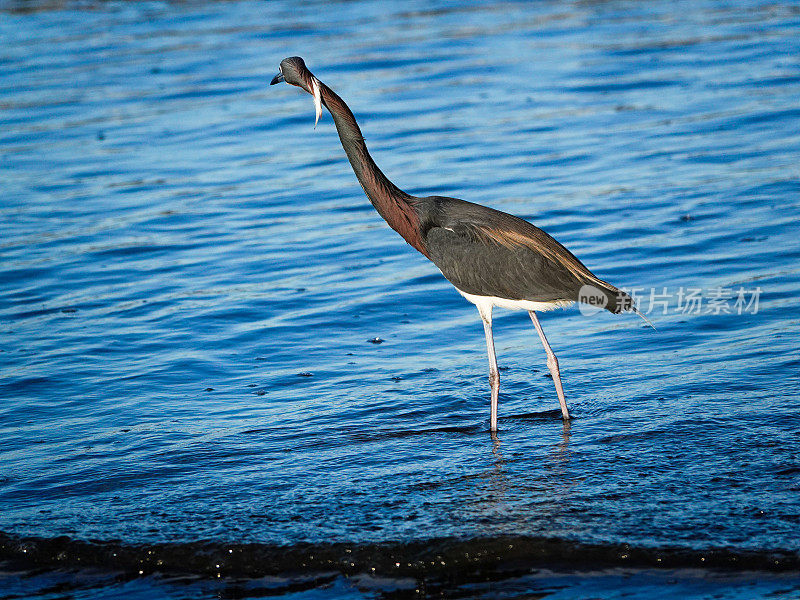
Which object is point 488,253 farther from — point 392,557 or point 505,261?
point 392,557

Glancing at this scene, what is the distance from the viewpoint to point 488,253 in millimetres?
7020

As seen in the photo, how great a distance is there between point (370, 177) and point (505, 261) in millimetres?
1015

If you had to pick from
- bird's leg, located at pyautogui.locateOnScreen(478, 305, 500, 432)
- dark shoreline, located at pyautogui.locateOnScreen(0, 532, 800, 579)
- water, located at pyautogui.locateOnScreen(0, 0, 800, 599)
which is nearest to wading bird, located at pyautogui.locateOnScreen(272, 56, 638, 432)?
bird's leg, located at pyautogui.locateOnScreen(478, 305, 500, 432)

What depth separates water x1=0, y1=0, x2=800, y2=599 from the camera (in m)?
5.46

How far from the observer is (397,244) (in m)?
11.2

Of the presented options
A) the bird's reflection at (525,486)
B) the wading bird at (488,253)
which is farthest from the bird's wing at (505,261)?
the bird's reflection at (525,486)

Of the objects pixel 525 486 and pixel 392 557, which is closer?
pixel 392 557

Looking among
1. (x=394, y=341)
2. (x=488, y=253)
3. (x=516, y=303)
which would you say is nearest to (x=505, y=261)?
(x=488, y=253)

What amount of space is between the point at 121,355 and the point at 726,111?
908 centimetres

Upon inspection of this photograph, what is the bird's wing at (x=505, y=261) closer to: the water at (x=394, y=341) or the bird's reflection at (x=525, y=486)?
the water at (x=394, y=341)

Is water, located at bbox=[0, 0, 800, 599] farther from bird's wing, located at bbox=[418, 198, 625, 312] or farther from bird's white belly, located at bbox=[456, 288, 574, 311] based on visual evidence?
bird's wing, located at bbox=[418, 198, 625, 312]

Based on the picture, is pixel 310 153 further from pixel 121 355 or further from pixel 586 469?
pixel 586 469

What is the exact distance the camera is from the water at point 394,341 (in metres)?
5.46

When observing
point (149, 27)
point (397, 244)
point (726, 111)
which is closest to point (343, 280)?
point (397, 244)
